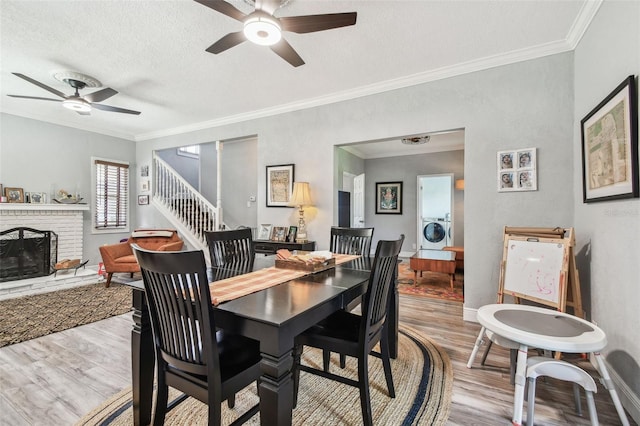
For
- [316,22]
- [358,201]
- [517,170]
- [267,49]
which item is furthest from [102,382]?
[358,201]

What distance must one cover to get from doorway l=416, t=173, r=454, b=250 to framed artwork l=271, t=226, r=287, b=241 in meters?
3.86

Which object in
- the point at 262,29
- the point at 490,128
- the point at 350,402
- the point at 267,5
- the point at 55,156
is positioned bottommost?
the point at 350,402

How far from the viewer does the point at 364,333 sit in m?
1.55

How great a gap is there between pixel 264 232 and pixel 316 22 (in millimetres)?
3199

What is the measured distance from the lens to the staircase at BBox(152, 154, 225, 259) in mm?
5587

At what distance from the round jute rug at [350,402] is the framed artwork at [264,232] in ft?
8.45

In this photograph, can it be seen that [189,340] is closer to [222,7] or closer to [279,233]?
[222,7]

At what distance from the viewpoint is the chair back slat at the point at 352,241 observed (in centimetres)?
289

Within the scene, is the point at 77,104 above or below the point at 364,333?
above

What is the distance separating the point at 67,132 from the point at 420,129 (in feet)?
20.3

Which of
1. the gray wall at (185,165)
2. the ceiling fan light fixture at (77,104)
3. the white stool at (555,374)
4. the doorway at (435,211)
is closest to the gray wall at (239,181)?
the gray wall at (185,165)

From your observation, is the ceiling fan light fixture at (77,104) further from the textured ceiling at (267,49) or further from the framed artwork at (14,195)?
the framed artwork at (14,195)

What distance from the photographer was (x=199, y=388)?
1.24 metres

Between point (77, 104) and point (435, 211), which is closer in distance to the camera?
point (77, 104)
